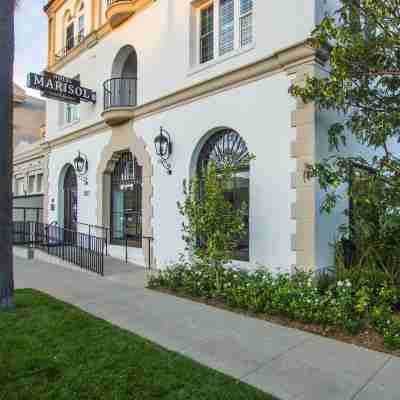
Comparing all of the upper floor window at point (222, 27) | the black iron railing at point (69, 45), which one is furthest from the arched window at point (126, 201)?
the black iron railing at point (69, 45)

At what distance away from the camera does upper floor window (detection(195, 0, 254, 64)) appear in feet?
26.1

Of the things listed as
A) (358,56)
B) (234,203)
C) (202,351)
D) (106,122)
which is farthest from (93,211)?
(358,56)

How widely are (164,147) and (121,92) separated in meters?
3.32

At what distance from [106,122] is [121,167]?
1564 millimetres

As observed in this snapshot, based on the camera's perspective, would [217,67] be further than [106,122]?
No

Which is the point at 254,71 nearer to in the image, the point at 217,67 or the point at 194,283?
the point at 217,67

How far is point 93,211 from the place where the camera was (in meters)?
12.0

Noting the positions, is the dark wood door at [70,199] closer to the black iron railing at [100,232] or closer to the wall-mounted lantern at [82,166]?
the wall-mounted lantern at [82,166]

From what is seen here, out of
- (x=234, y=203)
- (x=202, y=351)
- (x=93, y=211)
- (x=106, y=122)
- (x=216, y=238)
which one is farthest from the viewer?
(x=93, y=211)

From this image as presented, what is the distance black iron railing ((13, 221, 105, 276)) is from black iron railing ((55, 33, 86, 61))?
7.23 m

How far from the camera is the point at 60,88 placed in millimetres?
11523

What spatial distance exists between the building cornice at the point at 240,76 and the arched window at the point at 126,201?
164cm

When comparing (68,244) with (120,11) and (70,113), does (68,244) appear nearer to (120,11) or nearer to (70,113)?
(70,113)

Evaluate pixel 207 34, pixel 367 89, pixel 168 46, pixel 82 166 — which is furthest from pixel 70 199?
pixel 367 89
